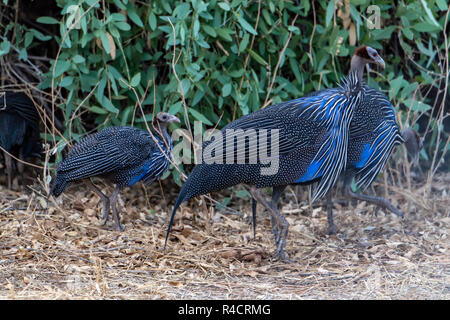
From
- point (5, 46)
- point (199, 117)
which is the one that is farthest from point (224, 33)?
point (5, 46)

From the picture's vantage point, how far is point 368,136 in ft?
14.4

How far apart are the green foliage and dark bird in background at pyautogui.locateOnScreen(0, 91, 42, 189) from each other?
1.17ft

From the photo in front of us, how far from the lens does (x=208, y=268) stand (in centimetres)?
387

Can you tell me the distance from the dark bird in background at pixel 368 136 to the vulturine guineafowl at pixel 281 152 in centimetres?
30

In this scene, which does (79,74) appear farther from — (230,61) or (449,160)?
(449,160)

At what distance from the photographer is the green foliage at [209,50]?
4.46 meters

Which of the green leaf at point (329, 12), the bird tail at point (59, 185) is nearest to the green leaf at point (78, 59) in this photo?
the bird tail at point (59, 185)

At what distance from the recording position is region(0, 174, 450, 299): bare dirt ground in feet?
11.5

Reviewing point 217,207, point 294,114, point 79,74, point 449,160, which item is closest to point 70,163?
point 79,74

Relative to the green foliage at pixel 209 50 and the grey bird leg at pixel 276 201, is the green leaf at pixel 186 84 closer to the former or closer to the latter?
the green foliage at pixel 209 50

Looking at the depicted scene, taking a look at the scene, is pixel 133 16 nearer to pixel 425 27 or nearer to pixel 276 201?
pixel 276 201

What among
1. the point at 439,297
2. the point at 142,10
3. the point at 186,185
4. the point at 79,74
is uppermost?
the point at 142,10

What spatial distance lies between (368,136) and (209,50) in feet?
4.31

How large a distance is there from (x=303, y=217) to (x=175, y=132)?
3.75 feet
